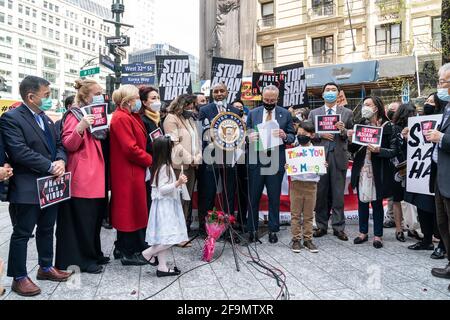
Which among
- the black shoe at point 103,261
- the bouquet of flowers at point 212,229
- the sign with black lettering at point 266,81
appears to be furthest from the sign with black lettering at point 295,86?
the black shoe at point 103,261

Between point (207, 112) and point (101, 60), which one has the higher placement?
point (101, 60)

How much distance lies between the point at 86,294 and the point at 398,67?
1711cm

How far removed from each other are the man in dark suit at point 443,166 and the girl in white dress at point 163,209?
270 cm

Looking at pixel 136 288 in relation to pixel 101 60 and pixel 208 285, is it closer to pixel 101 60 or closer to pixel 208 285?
pixel 208 285

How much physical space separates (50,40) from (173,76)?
95815 mm

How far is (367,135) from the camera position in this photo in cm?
491

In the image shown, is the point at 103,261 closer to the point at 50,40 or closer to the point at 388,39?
the point at 388,39

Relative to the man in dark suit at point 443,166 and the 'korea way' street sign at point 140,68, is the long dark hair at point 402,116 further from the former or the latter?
the 'korea way' street sign at point 140,68

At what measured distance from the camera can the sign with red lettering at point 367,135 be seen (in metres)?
4.87

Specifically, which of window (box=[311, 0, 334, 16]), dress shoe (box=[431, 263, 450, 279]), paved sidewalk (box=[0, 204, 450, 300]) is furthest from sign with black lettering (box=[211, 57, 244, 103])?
window (box=[311, 0, 334, 16])

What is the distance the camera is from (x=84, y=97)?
410 cm

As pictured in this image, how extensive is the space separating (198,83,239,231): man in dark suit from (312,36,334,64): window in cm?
1939

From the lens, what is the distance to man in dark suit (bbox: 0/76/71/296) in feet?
10.7
